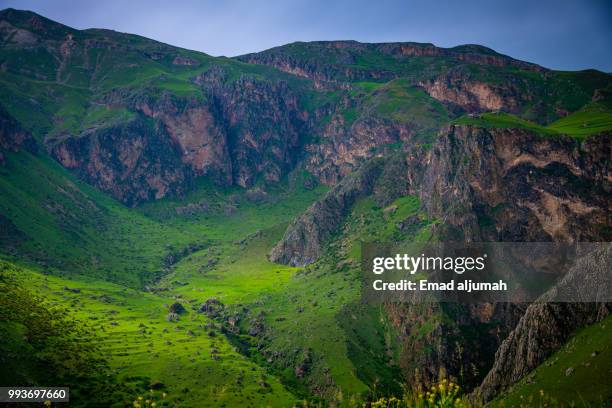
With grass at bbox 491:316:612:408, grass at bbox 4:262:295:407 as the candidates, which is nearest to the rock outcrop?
grass at bbox 491:316:612:408

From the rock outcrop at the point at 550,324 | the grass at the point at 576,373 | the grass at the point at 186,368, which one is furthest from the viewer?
the grass at the point at 186,368

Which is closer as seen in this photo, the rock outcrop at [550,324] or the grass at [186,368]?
the rock outcrop at [550,324]

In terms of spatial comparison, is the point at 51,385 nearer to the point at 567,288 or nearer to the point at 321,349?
the point at 321,349

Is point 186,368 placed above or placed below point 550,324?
below

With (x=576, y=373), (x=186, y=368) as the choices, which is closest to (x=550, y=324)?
(x=576, y=373)

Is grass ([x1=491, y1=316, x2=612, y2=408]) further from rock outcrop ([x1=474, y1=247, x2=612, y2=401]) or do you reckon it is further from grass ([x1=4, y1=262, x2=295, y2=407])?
grass ([x1=4, y1=262, x2=295, y2=407])

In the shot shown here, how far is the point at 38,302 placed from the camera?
187 metres

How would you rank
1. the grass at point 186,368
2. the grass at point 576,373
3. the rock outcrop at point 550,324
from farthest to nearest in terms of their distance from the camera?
the grass at point 186,368 → the rock outcrop at point 550,324 → the grass at point 576,373

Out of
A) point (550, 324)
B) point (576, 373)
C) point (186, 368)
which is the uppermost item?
point (550, 324)

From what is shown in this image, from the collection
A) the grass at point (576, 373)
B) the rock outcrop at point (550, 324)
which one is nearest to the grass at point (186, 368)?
the rock outcrop at point (550, 324)

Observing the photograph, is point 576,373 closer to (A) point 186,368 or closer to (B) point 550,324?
(B) point 550,324

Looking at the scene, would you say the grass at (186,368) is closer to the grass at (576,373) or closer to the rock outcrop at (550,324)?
the rock outcrop at (550,324)

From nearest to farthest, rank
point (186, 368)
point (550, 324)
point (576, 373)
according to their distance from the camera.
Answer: point (576, 373) < point (550, 324) < point (186, 368)

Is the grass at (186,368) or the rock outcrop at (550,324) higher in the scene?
the rock outcrop at (550,324)
